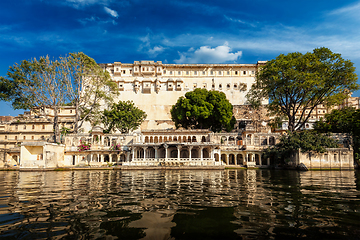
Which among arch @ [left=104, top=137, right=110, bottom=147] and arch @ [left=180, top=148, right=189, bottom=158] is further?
arch @ [left=180, top=148, right=189, bottom=158]

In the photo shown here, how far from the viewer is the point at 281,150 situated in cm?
3334

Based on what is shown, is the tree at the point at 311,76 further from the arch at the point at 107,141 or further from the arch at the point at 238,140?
the arch at the point at 107,141

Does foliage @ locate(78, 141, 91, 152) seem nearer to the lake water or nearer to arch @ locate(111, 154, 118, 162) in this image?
arch @ locate(111, 154, 118, 162)

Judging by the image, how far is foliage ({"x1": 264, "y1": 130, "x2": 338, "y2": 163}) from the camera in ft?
103

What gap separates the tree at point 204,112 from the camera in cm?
4712

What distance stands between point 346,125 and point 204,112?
2271 centimetres

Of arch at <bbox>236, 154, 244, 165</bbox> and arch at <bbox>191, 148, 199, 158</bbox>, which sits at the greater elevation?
arch at <bbox>191, 148, 199, 158</bbox>

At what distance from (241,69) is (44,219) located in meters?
72.7

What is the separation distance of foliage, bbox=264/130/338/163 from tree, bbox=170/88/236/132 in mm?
15187

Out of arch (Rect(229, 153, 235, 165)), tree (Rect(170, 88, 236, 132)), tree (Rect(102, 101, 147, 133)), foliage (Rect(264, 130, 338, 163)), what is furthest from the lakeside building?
tree (Rect(170, 88, 236, 132))

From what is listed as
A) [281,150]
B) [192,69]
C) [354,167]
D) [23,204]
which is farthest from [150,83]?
[23,204]

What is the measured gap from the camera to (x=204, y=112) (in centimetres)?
4638

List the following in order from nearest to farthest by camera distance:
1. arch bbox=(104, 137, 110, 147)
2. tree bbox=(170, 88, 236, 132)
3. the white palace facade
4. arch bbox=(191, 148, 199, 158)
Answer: arch bbox=(191, 148, 199, 158), arch bbox=(104, 137, 110, 147), tree bbox=(170, 88, 236, 132), the white palace facade

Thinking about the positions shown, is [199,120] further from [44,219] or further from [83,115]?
[44,219]
